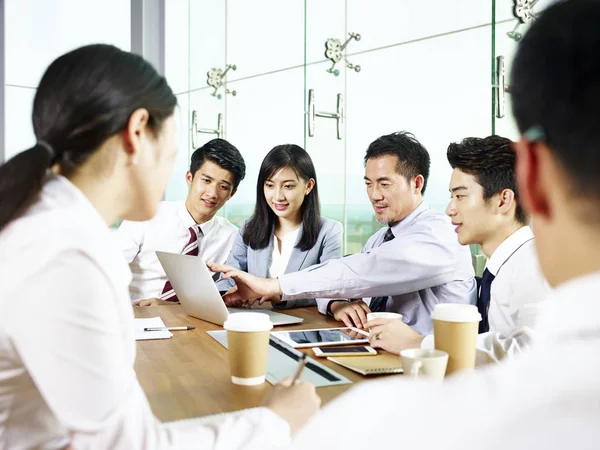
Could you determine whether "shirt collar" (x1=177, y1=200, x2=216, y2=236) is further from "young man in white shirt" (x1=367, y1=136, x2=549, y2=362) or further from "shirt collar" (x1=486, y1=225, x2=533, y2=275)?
"shirt collar" (x1=486, y1=225, x2=533, y2=275)

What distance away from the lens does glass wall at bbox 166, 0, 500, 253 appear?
10.2 ft

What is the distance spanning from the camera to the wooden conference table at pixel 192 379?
→ 1.14 metres

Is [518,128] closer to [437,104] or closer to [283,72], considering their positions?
[437,104]

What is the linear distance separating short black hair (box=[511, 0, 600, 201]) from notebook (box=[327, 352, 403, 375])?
3.00 ft

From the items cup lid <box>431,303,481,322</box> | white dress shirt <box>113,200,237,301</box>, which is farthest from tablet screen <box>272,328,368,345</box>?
white dress shirt <box>113,200,237,301</box>

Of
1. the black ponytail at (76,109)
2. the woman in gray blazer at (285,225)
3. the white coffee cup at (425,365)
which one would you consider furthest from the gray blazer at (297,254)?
the black ponytail at (76,109)

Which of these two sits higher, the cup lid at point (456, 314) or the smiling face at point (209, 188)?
the smiling face at point (209, 188)

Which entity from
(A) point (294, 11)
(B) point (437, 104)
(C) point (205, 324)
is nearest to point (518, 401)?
(C) point (205, 324)

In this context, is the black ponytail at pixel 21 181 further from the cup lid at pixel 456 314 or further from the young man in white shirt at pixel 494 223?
the young man in white shirt at pixel 494 223

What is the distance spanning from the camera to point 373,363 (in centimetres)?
141

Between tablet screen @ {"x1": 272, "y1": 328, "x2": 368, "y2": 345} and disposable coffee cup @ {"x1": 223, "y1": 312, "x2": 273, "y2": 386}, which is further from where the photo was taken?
tablet screen @ {"x1": 272, "y1": 328, "x2": 368, "y2": 345}

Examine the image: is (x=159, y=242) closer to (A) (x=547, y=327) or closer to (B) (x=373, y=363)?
(B) (x=373, y=363)

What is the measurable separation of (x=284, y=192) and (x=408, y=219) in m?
0.75

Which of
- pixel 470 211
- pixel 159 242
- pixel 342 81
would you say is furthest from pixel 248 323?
pixel 342 81
